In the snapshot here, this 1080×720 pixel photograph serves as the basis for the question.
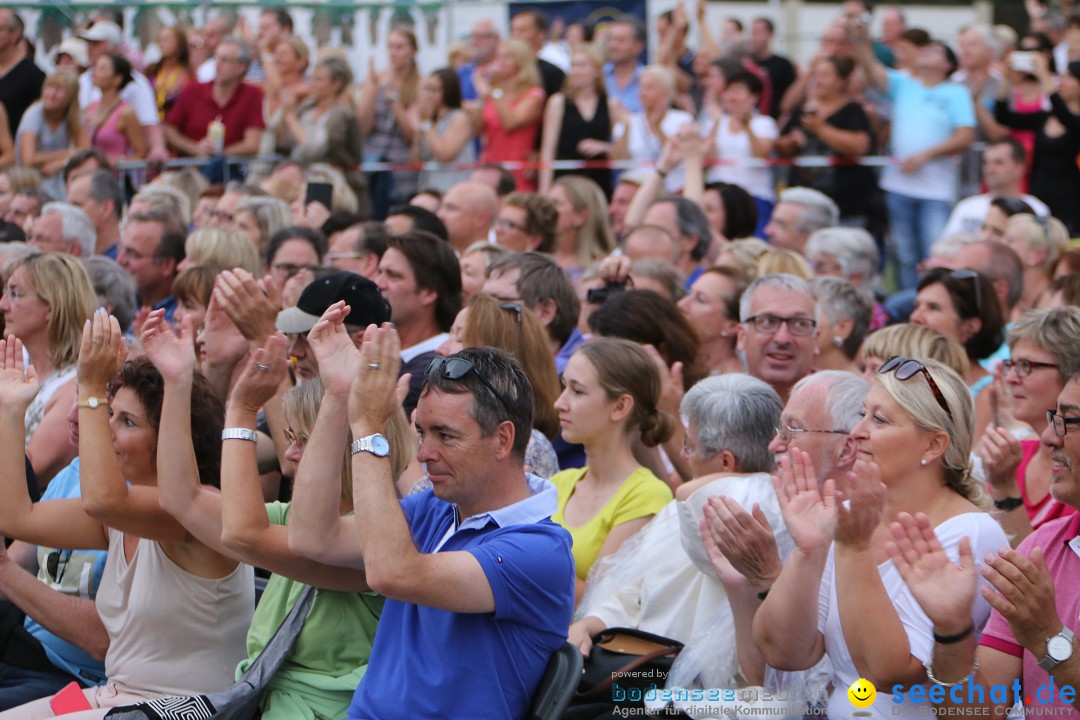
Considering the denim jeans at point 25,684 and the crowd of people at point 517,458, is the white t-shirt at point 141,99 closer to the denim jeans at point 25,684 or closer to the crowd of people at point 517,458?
the crowd of people at point 517,458

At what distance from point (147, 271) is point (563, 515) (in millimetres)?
3760

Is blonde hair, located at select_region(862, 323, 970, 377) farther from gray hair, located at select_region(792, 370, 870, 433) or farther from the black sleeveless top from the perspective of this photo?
the black sleeveless top

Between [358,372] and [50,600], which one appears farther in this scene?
[50,600]

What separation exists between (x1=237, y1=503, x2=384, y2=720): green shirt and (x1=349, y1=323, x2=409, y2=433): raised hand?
0.76 m

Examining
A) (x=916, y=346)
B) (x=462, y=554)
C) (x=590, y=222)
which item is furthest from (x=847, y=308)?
(x=462, y=554)

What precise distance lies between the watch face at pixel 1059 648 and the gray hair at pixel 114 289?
4796mm

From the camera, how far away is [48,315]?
20.0 feet

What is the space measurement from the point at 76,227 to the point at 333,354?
16.6 ft

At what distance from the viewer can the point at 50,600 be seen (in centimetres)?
464

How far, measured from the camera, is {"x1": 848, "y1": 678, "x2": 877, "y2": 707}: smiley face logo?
374 centimetres

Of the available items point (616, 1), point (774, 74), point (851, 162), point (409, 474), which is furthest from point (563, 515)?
point (616, 1)

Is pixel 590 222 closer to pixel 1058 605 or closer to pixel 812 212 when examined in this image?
pixel 812 212

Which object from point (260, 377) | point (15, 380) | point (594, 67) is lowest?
point (594, 67)

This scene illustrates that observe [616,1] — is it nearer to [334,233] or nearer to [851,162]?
[851,162]
